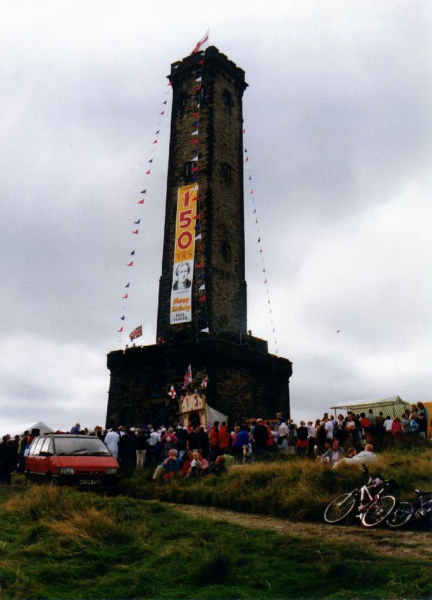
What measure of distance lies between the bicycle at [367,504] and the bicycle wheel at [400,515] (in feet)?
0.30

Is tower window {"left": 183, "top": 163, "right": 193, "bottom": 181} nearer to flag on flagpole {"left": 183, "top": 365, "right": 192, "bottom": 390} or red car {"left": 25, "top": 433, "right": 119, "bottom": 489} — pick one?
flag on flagpole {"left": 183, "top": 365, "right": 192, "bottom": 390}

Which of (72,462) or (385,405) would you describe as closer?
(72,462)

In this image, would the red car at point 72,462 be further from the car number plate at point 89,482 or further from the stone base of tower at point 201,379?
the stone base of tower at point 201,379

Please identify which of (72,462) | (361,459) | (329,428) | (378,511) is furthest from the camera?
(329,428)

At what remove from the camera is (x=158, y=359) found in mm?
25875

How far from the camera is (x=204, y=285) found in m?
26.2

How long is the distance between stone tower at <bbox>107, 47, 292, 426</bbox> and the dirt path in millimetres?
13164

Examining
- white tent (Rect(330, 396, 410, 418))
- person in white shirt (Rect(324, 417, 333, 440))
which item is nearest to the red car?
person in white shirt (Rect(324, 417, 333, 440))

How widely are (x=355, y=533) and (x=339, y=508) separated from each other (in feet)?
3.26

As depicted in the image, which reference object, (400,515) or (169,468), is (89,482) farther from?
(400,515)

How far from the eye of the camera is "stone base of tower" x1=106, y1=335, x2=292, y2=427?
24.5 m

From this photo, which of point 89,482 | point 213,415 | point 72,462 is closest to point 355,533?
point 89,482

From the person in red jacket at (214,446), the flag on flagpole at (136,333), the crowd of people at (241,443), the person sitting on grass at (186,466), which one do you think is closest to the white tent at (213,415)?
the crowd of people at (241,443)

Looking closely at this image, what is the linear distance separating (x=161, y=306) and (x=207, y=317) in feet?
9.14
